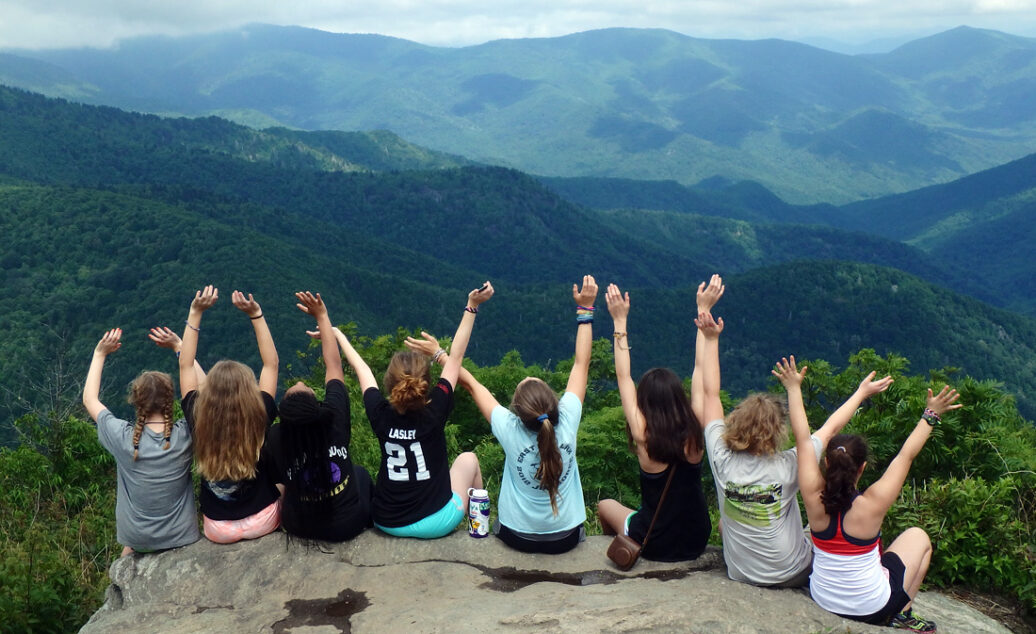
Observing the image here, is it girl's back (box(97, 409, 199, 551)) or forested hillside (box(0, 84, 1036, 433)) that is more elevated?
girl's back (box(97, 409, 199, 551))

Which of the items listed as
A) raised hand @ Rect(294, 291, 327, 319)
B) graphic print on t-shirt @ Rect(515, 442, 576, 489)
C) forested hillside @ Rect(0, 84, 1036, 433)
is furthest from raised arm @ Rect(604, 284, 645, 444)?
forested hillside @ Rect(0, 84, 1036, 433)

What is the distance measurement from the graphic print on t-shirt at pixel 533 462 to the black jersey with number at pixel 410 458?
2.30ft

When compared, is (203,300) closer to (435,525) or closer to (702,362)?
(435,525)

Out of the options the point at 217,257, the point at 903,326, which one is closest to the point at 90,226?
the point at 217,257

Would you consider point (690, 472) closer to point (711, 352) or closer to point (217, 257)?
point (711, 352)

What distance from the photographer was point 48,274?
9750 centimetres

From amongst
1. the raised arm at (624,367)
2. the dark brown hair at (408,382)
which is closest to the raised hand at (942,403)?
the raised arm at (624,367)

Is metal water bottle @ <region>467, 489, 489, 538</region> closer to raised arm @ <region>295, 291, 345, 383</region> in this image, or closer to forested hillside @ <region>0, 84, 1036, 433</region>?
raised arm @ <region>295, 291, 345, 383</region>

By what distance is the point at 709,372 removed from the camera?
7.22 meters

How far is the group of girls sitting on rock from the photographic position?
20.5 feet

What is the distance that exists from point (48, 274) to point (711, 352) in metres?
107

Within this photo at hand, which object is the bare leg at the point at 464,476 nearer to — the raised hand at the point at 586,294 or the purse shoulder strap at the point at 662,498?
the purse shoulder strap at the point at 662,498

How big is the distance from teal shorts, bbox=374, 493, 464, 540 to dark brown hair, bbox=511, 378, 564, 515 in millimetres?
958

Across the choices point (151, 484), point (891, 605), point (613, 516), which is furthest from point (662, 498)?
point (151, 484)
